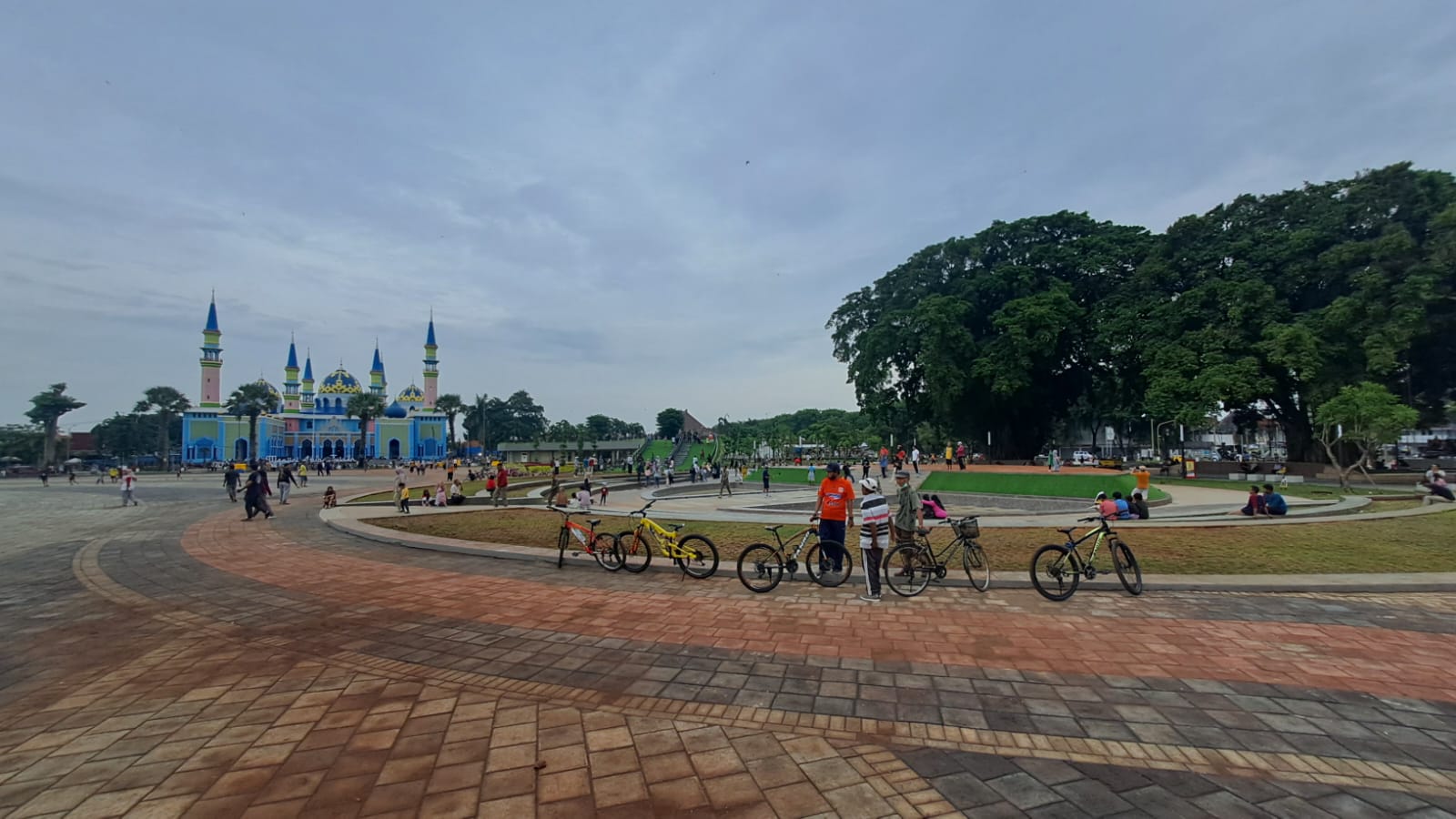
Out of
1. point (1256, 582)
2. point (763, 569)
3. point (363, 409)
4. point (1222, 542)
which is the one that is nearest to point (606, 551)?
point (763, 569)

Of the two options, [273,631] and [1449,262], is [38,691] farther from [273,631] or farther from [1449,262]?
[1449,262]

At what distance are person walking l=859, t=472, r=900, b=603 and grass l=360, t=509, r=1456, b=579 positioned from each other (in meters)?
2.23

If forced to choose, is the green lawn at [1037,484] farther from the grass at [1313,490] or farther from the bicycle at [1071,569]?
the bicycle at [1071,569]

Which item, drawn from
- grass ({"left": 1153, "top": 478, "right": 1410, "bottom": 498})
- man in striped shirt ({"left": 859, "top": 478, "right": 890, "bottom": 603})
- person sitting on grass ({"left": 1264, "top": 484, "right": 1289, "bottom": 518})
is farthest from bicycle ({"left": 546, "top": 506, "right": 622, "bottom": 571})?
grass ({"left": 1153, "top": 478, "right": 1410, "bottom": 498})

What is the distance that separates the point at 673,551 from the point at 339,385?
10648cm

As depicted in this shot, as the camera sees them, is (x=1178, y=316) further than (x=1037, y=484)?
Yes

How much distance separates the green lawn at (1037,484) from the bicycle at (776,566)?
52.7ft

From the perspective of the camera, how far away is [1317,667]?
4922 mm

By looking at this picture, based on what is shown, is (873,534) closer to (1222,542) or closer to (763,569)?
(763,569)

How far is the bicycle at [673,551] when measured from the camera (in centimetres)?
870

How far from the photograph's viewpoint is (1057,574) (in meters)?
7.26

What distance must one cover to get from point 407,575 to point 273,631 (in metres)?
2.79

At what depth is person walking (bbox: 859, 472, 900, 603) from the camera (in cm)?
722

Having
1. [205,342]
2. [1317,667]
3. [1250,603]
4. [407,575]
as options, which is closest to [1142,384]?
[1250,603]
